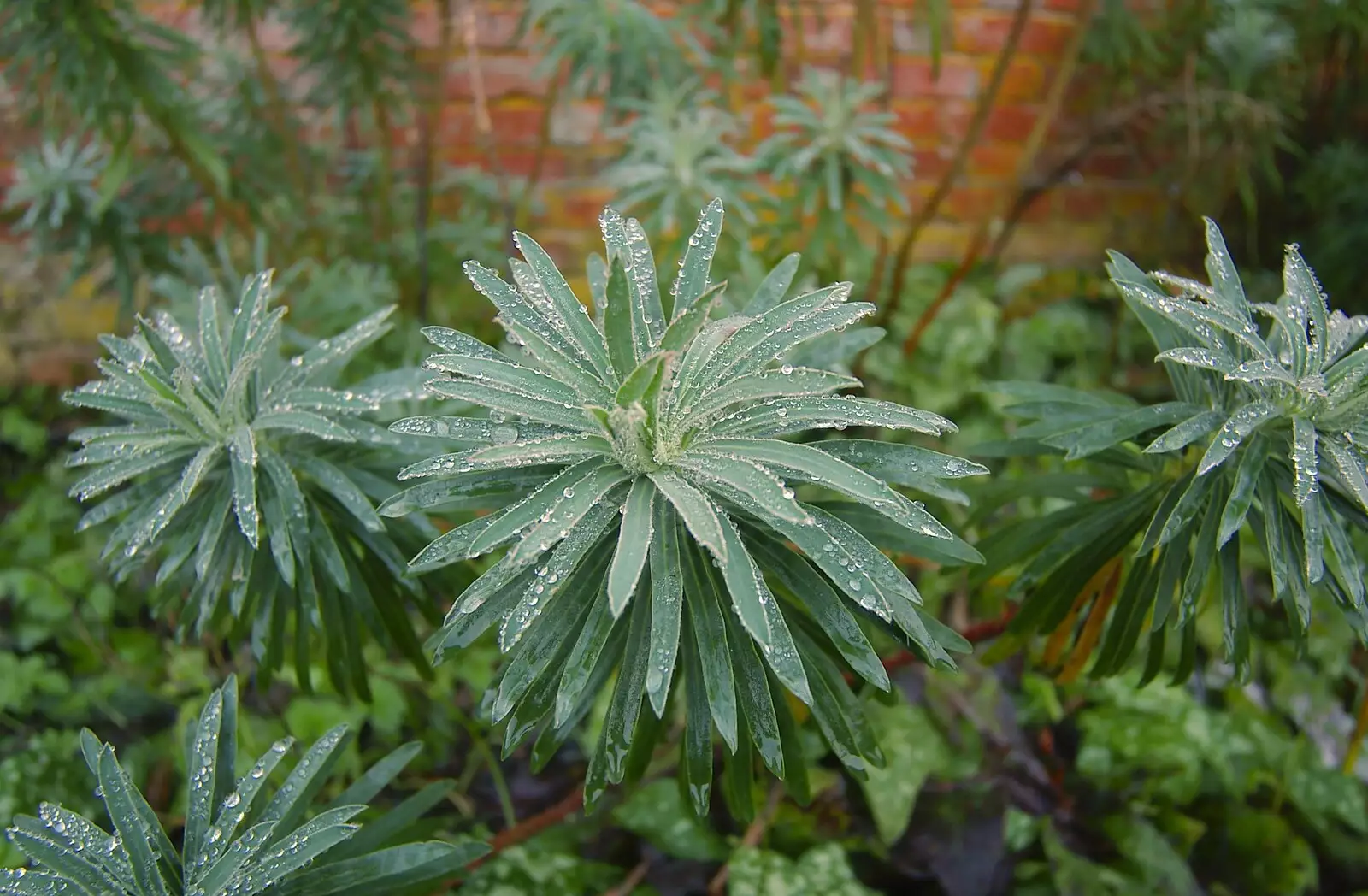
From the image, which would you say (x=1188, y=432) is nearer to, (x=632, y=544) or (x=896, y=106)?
(x=632, y=544)

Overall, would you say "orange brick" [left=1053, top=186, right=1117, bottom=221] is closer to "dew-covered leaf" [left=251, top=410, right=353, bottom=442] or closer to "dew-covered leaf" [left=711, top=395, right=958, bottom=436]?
"dew-covered leaf" [left=711, top=395, right=958, bottom=436]

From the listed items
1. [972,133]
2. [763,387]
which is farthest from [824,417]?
[972,133]

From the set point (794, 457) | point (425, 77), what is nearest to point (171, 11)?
point (425, 77)

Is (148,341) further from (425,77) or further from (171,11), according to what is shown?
(171,11)

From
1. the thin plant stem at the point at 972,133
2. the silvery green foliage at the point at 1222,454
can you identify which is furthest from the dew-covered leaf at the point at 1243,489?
the thin plant stem at the point at 972,133

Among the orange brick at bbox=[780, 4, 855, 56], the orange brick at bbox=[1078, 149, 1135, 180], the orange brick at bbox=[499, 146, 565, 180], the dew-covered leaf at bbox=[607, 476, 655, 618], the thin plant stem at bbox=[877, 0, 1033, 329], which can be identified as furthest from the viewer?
the orange brick at bbox=[1078, 149, 1135, 180]

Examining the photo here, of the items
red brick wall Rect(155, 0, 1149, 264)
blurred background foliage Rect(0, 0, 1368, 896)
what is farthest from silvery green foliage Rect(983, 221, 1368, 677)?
red brick wall Rect(155, 0, 1149, 264)
